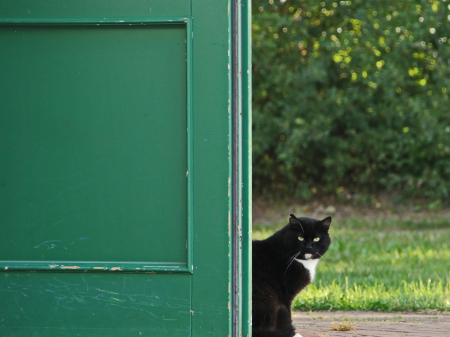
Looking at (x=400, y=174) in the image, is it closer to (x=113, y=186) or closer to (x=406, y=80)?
(x=406, y=80)

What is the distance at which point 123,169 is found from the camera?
3.36 m

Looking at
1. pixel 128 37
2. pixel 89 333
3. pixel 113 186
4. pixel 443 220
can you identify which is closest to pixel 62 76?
pixel 128 37

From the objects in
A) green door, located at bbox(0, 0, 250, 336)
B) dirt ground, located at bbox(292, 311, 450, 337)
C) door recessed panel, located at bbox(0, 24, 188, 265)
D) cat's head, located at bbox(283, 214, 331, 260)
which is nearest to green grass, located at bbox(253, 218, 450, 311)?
dirt ground, located at bbox(292, 311, 450, 337)

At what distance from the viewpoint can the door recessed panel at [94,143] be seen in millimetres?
3338

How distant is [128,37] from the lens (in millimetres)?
3346

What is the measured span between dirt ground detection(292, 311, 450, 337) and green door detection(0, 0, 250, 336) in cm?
96

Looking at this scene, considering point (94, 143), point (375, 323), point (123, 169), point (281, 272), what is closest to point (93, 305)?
point (123, 169)

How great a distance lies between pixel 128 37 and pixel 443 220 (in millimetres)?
7275

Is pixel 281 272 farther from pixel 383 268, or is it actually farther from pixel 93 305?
pixel 383 268

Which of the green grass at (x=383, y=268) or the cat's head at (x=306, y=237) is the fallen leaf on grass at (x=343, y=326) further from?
the green grass at (x=383, y=268)

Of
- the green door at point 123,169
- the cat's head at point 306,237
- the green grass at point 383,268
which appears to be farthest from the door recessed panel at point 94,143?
the green grass at point 383,268

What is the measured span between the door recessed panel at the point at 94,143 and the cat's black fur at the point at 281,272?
0.72 meters

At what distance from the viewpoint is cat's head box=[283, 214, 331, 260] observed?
4.34m

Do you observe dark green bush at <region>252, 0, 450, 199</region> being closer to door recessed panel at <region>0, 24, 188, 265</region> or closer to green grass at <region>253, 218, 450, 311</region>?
green grass at <region>253, 218, 450, 311</region>
